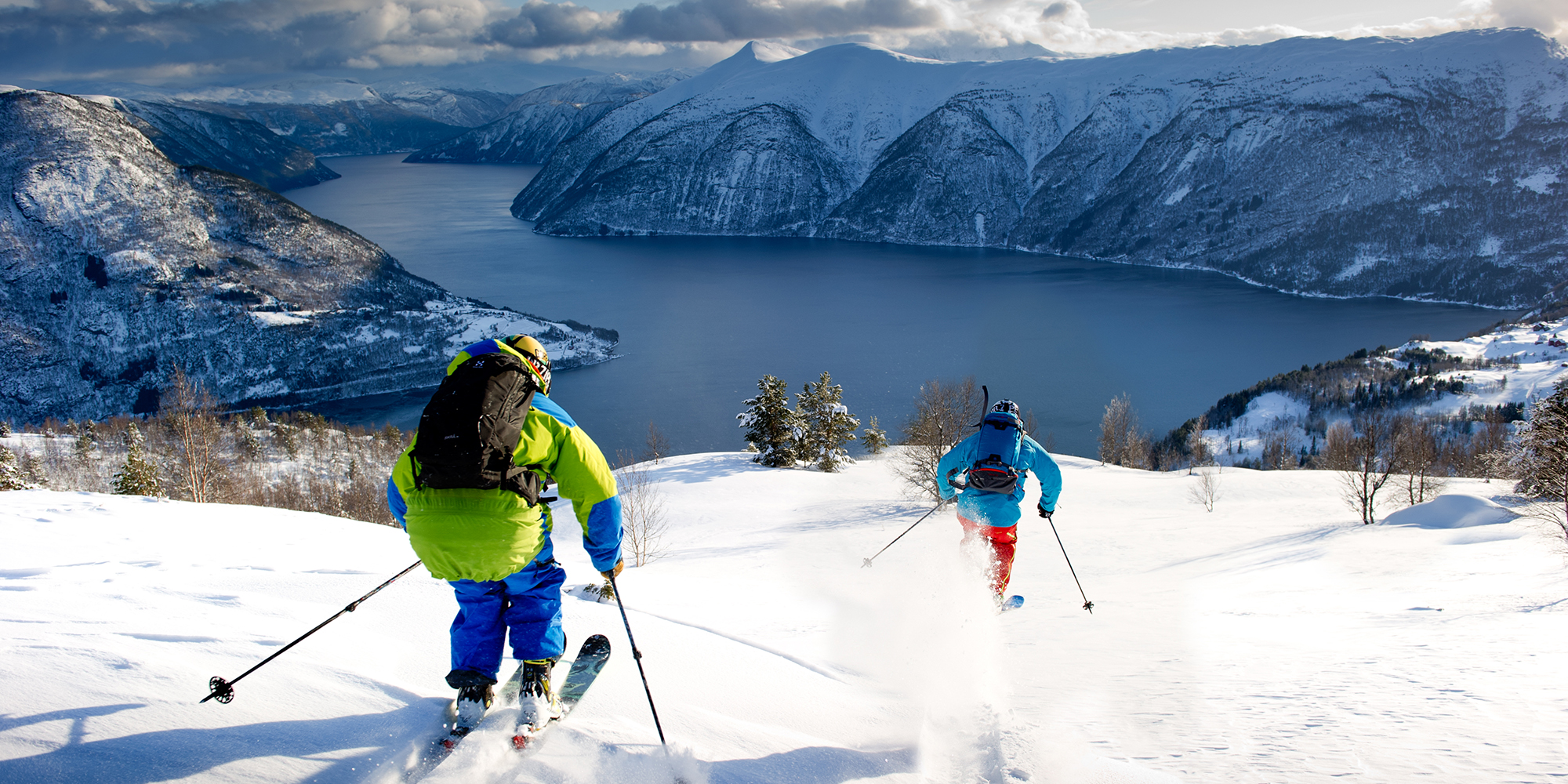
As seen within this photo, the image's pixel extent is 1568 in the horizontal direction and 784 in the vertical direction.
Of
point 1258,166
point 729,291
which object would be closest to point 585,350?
point 729,291

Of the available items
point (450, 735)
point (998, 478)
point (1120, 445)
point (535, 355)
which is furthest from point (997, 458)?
point (1120, 445)

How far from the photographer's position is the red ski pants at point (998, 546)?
6.07m

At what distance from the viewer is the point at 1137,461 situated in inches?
1959

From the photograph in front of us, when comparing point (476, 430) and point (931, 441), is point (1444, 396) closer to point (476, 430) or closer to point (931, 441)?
point (931, 441)

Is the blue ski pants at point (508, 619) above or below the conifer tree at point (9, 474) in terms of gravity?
above

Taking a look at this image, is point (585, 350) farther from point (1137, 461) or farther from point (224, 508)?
point (224, 508)

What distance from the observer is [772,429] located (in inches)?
1330

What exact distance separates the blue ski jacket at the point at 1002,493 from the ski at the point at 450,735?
11.7ft

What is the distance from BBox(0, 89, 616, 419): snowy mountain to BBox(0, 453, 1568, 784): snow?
88.8 metres

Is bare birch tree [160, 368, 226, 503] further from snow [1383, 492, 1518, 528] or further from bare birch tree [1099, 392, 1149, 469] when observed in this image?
bare birch tree [1099, 392, 1149, 469]

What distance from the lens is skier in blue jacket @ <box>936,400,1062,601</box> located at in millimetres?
5941

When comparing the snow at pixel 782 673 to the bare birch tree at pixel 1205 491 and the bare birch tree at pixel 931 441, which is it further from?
the bare birch tree at pixel 1205 491

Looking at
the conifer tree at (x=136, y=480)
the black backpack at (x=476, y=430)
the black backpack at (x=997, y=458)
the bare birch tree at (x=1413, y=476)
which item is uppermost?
the black backpack at (x=476, y=430)

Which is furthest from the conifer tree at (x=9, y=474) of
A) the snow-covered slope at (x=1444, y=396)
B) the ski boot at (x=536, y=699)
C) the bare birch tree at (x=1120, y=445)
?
the snow-covered slope at (x=1444, y=396)
